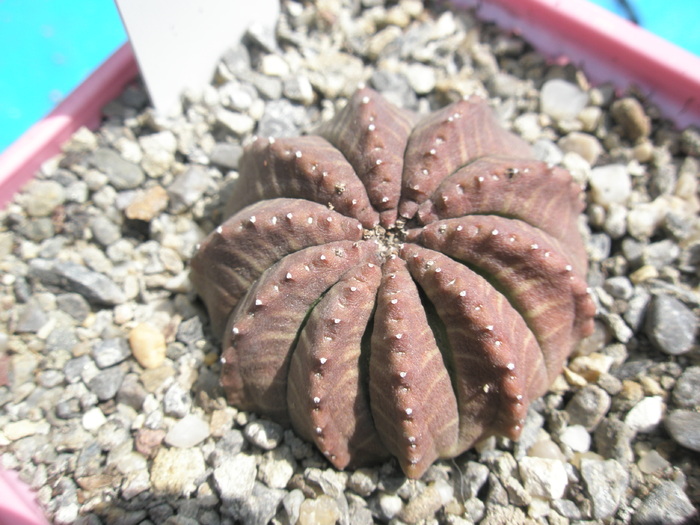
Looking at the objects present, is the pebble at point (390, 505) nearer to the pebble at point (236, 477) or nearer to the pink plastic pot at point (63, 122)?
the pebble at point (236, 477)

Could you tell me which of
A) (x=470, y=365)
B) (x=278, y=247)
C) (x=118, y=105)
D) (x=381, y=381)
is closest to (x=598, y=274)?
(x=470, y=365)

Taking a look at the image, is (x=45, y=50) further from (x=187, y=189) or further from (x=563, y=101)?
(x=563, y=101)

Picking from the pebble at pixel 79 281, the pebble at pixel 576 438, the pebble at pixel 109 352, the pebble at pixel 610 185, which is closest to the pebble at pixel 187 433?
the pebble at pixel 109 352

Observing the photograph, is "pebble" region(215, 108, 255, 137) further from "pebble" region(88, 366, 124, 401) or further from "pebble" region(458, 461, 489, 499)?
"pebble" region(458, 461, 489, 499)

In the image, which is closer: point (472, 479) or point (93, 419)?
point (472, 479)

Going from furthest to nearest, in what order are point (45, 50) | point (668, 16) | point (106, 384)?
point (668, 16), point (45, 50), point (106, 384)

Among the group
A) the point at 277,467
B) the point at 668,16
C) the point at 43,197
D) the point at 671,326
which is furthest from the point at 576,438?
the point at 668,16

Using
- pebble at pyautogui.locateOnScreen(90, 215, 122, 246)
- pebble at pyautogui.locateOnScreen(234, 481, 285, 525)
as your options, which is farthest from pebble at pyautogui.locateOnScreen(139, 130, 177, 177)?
pebble at pyautogui.locateOnScreen(234, 481, 285, 525)
